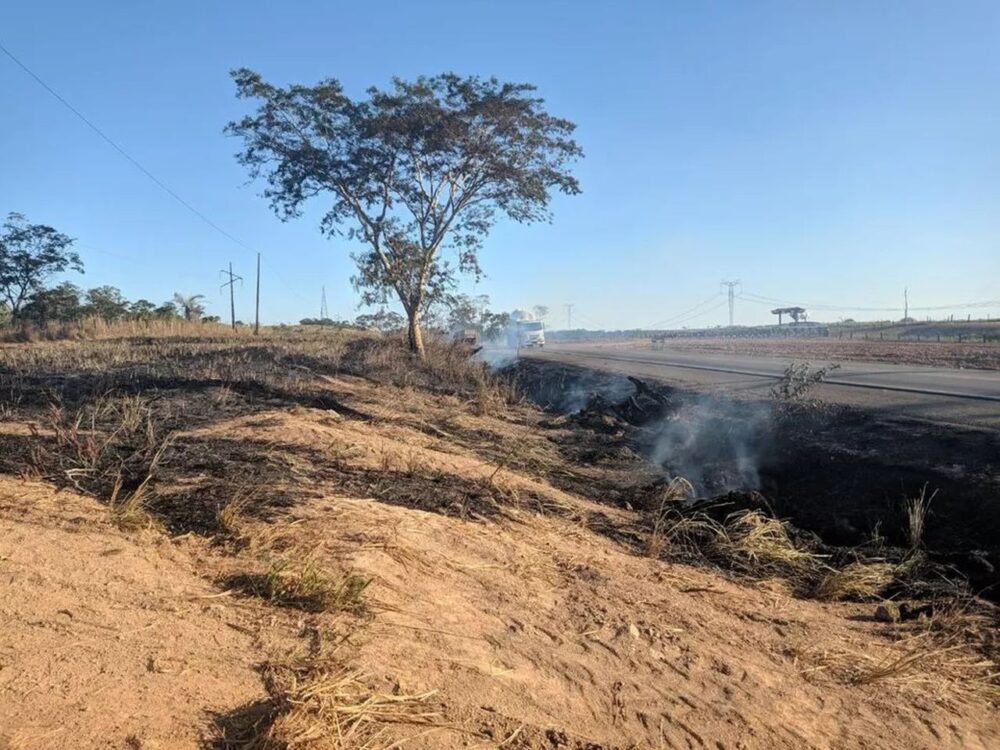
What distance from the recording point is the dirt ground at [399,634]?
108 inches

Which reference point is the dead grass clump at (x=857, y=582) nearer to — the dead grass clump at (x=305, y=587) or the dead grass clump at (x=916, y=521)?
the dead grass clump at (x=916, y=521)

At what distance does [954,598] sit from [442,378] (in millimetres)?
14130

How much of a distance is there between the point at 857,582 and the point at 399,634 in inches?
153

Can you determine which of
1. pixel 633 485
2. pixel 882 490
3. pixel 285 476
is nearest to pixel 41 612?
pixel 285 476

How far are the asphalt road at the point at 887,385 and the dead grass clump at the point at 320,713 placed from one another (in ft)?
30.5

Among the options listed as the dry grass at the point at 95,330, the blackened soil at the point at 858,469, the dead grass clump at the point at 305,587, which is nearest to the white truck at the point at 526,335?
the dry grass at the point at 95,330

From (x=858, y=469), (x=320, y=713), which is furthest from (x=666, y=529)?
(x=320, y=713)

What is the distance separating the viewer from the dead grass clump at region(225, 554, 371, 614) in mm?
3621

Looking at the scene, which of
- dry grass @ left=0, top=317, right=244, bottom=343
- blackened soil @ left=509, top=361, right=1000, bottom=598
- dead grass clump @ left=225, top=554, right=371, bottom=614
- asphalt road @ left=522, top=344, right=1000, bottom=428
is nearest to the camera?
dead grass clump @ left=225, top=554, right=371, bottom=614

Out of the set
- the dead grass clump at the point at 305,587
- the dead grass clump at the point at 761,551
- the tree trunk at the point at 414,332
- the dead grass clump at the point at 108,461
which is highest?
the tree trunk at the point at 414,332

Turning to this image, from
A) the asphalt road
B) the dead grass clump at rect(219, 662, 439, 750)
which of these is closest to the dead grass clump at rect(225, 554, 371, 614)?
the dead grass clump at rect(219, 662, 439, 750)

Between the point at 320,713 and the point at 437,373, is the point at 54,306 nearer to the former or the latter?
the point at 437,373

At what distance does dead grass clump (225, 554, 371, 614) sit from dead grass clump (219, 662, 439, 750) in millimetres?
579

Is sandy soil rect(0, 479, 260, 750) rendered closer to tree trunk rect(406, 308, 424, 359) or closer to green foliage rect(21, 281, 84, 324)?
tree trunk rect(406, 308, 424, 359)
